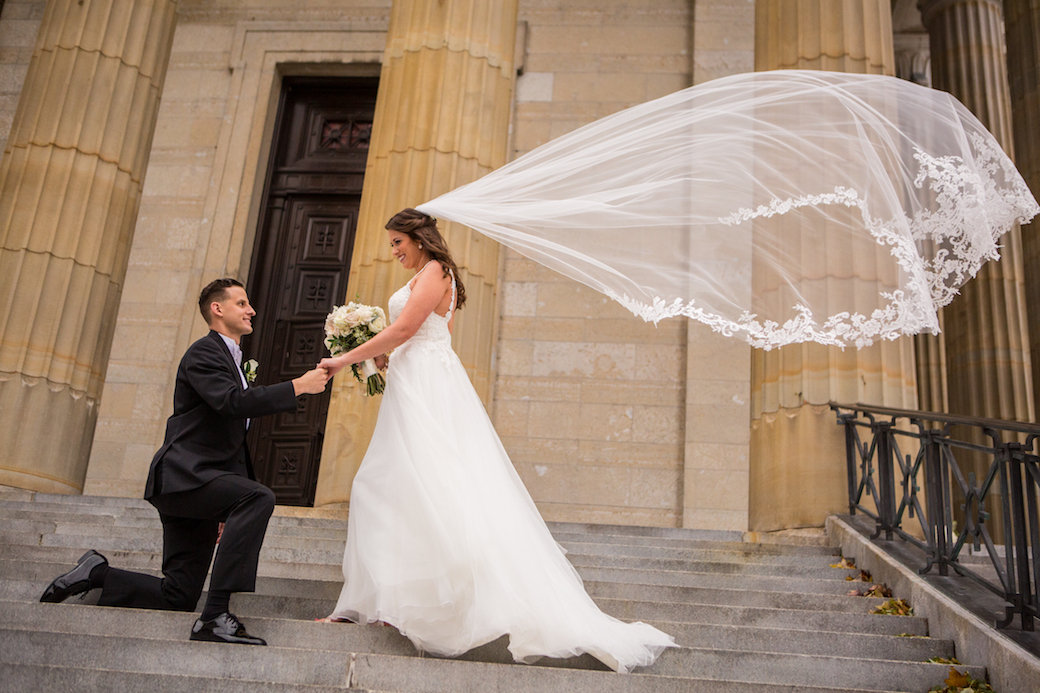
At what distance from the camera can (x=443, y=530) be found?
13.4 ft

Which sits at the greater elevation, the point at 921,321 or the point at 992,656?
the point at 921,321

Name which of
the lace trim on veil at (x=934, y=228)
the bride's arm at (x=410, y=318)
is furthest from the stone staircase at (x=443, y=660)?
the lace trim on veil at (x=934, y=228)

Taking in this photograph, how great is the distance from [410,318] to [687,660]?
7.06 feet

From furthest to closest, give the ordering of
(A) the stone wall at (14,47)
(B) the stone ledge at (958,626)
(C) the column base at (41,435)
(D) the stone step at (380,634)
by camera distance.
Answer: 1. (A) the stone wall at (14,47)
2. (C) the column base at (41,435)
3. (D) the stone step at (380,634)
4. (B) the stone ledge at (958,626)

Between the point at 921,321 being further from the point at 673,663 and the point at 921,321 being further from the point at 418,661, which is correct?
the point at 418,661

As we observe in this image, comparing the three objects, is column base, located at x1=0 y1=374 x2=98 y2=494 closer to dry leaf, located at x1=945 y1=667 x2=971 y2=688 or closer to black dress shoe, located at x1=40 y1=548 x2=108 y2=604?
black dress shoe, located at x1=40 y1=548 x2=108 y2=604

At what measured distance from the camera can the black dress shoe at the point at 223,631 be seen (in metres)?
3.96

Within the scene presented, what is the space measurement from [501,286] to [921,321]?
683 cm

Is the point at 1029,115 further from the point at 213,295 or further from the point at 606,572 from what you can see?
the point at 213,295

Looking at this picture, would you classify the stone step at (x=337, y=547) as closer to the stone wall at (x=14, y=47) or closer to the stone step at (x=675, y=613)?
the stone step at (x=675, y=613)

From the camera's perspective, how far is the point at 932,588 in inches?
195

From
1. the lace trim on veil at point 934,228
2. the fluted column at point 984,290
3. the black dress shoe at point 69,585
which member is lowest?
the black dress shoe at point 69,585

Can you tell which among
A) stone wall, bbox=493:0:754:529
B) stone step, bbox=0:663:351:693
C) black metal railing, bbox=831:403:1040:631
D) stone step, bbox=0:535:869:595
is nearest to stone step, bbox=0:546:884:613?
stone step, bbox=0:535:869:595

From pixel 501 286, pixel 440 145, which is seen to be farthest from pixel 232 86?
pixel 440 145
